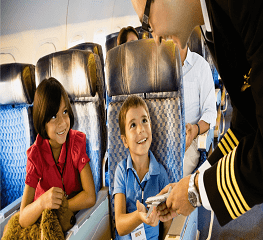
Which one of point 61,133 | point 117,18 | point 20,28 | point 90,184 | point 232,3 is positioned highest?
point 117,18

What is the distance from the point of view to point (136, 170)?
151cm

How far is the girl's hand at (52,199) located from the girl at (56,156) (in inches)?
3.7

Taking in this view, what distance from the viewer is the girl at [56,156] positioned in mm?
1438

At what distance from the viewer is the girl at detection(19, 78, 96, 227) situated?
1.44 m

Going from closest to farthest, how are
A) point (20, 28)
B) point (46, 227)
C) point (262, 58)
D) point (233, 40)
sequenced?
point (262, 58) < point (233, 40) < point (46, 227) < point (20, 28)

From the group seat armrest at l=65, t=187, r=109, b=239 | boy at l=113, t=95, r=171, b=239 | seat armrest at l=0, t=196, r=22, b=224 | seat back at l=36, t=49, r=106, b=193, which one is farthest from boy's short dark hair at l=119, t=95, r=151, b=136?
seat armrest at l=0, t=196, r=22, b=224

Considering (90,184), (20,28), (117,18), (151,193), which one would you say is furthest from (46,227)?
(117,18)

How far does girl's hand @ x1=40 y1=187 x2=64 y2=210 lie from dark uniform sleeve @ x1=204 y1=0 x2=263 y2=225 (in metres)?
0.84

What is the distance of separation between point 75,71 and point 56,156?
607 mm

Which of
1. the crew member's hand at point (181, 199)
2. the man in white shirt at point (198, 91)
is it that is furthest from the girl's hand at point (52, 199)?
the man in white shirt at point (198, 91)

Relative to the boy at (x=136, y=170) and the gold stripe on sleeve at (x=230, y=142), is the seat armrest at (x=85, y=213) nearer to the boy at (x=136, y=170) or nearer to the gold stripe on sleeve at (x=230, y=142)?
the boy at (x=136, y=170)

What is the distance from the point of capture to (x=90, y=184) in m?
1.52

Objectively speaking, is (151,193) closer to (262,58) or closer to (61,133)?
(61,133)

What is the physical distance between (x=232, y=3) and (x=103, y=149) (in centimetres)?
132
